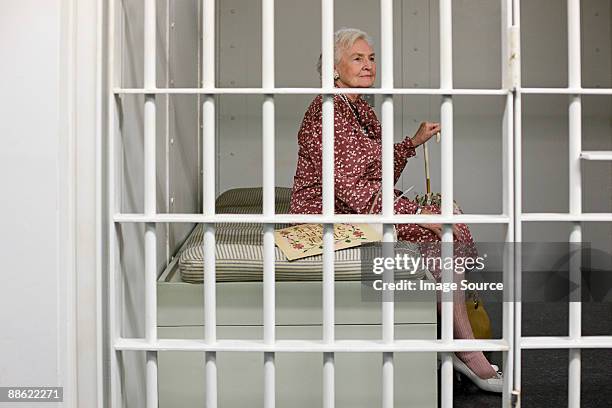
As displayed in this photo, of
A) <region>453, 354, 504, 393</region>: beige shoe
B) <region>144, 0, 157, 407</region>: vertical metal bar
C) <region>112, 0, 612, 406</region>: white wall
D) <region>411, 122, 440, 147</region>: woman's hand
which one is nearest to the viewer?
<region>144, 0, 157, 407</region>: vertical metal bar

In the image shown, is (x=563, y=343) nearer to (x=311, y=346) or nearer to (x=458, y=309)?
(x=311, y=346)

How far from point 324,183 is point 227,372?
72cm

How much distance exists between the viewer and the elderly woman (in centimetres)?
285

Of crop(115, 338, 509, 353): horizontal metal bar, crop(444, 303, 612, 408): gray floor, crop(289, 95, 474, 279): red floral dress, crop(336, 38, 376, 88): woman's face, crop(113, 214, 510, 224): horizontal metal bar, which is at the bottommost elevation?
crop(444, 303, 612, 408): gray floor

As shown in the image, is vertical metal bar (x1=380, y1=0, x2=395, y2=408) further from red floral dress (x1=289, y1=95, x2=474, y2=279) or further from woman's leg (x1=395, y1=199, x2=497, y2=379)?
woman's leg (x1=395, y1=199, x2=497, y2=379)

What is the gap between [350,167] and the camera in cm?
286

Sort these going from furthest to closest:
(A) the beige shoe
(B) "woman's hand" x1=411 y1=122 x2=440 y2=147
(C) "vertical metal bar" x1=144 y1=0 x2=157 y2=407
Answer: (B) "woman's hand" x1=411 y1=122 x2=440 y2=147 < (A) the beige shoe < (C) "vertical metal bar" x1=144 y1=0 x2=157 y2=407

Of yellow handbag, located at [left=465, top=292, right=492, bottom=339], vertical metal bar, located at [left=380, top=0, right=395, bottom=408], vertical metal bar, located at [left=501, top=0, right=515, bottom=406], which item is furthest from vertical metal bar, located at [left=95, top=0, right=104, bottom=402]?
yellow handbag, located at [left=465, top=292, right=492, bottom=339]

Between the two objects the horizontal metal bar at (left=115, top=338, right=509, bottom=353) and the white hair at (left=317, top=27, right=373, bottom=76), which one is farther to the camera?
the white hair at (left=317, top=27, right=373, bottom=76)

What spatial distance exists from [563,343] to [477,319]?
1.28 metres

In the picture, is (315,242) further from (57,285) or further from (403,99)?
(403,99)

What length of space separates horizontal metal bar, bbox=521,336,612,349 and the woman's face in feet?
4.34

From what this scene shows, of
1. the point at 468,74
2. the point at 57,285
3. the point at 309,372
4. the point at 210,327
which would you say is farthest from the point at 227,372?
the point at 468,74

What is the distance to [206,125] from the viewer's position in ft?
6.59
